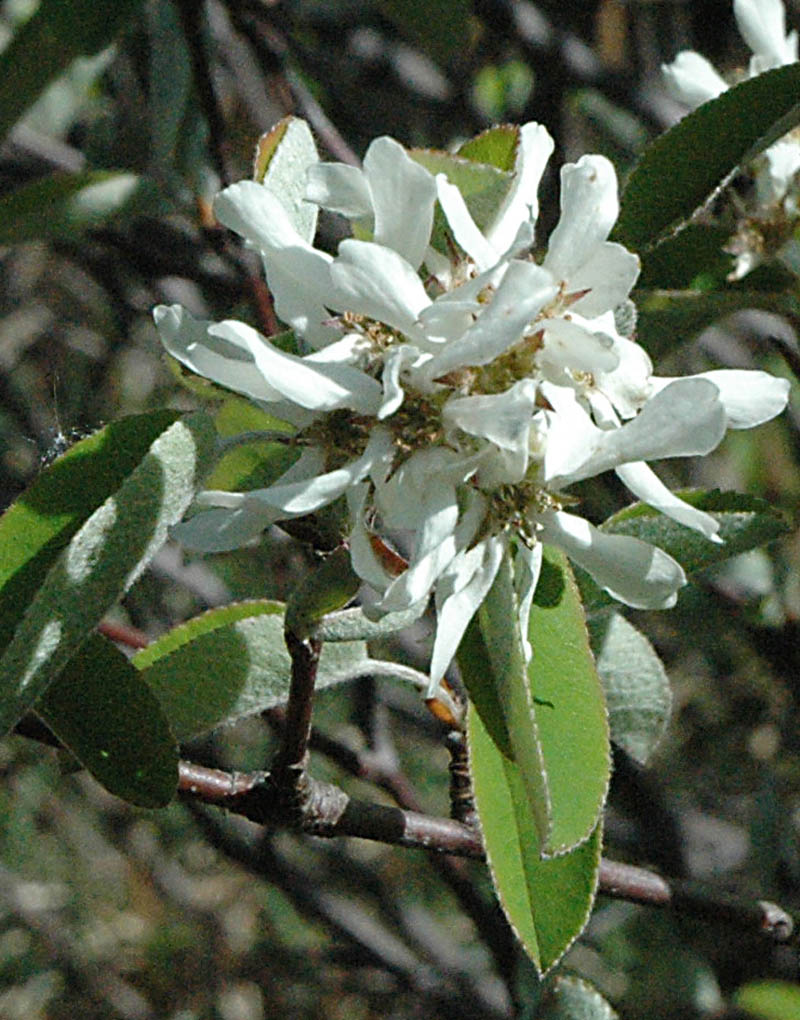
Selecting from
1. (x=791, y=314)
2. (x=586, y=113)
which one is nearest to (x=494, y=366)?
(x=791, y=314)

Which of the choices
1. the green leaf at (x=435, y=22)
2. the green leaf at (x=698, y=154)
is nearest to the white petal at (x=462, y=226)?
the green leaf at (x=698, y=154)

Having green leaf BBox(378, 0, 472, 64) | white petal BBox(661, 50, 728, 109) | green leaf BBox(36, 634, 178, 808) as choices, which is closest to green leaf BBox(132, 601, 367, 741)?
green leaf BBox(36, 634, 178, 808)

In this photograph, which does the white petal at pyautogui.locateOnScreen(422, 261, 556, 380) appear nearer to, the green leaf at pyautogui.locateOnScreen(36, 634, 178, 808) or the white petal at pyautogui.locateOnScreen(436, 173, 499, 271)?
the white petal at pyautogui.locateOnScreen(436, 173, 499, 271)

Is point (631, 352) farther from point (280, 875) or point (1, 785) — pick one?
point (1, 785)

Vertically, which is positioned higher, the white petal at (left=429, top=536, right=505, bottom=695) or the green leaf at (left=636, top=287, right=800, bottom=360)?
the white petal at (left=429, top=536, right=505, bottom=695)

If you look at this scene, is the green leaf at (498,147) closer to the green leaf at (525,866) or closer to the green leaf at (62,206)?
the green leaf at (525,866)

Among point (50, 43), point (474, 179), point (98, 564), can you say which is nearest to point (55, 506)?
point (98, 564)
